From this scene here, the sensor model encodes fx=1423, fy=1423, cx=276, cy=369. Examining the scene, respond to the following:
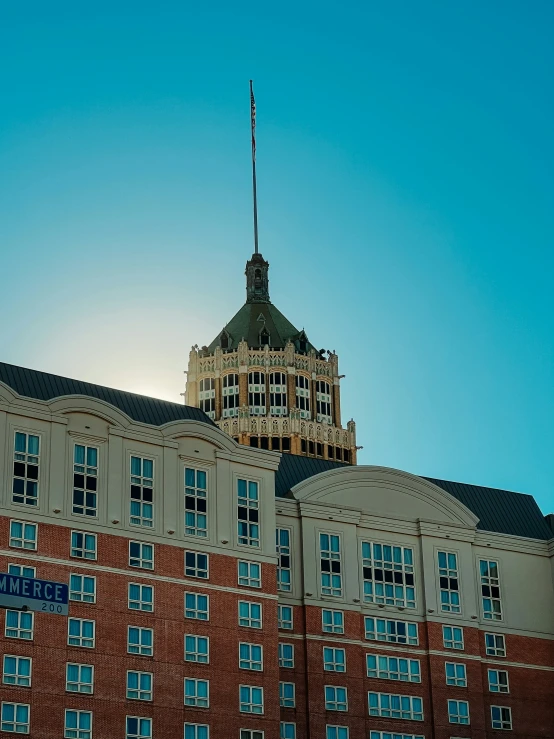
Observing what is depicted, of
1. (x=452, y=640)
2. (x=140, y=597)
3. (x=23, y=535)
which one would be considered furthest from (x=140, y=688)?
(x=452, y=640)

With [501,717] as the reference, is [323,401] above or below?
above

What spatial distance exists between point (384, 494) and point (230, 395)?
204 feet

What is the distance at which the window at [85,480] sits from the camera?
8606 cm

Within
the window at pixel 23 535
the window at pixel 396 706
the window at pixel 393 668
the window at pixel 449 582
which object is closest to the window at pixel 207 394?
the window at pixel 449 582

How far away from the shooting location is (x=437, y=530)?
4082 inches

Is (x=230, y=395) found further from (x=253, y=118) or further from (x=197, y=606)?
(x=197, y=606)

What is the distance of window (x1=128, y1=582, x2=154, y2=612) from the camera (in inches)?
3369

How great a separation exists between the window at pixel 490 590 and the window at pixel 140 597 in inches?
1159

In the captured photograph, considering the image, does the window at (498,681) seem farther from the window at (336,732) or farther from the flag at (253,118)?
the flag at (253,118)

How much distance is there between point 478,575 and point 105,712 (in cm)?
3424

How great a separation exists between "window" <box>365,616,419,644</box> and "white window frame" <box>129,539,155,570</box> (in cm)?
1912

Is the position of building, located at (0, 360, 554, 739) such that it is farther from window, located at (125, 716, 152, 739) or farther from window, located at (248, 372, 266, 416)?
window, located at (248, 372, 266, 416)

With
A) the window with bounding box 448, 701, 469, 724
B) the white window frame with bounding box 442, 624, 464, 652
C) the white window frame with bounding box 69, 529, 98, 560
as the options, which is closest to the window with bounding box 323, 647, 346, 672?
the white window frame with bounding box 442, 624, 464, 652

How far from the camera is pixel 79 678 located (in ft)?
267
